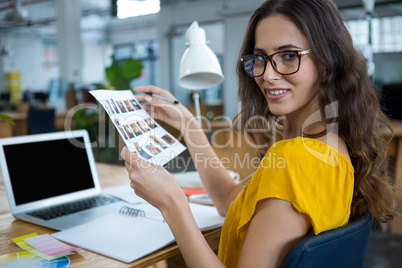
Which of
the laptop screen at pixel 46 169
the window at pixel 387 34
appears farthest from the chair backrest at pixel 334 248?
the window at pixel 387 34

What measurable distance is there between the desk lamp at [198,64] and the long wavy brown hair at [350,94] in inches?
17.4

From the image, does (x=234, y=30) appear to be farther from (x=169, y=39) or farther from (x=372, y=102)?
(x=372, y=102)

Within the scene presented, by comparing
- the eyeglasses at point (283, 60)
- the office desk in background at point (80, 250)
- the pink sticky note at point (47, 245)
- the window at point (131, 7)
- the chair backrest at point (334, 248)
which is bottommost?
the office desk in background at point (80, 250)

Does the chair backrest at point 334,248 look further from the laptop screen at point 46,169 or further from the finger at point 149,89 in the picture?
the laptop screen at point 46,169

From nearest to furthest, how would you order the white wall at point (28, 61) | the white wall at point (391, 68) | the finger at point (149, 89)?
1. the finger at point (149, 89)
2. the white wall at point (391, 68)
3. the white wall at point (28, 61)

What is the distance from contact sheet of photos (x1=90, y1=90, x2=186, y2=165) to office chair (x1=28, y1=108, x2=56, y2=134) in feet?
16.4

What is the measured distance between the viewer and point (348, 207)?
3.04 feet

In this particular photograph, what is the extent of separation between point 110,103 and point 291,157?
0.52 m

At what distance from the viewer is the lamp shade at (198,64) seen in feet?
4.96

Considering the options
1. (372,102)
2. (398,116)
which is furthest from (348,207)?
(398,116)

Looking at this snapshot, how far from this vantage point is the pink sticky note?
979 millimetres

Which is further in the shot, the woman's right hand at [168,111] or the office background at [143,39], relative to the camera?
the office background at [143,39]

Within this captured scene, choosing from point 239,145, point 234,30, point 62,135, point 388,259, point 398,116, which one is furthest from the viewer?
point 234,30

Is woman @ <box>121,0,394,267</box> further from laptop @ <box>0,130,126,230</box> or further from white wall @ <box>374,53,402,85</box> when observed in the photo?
white wall @ <box>374,53,402,85</box>
